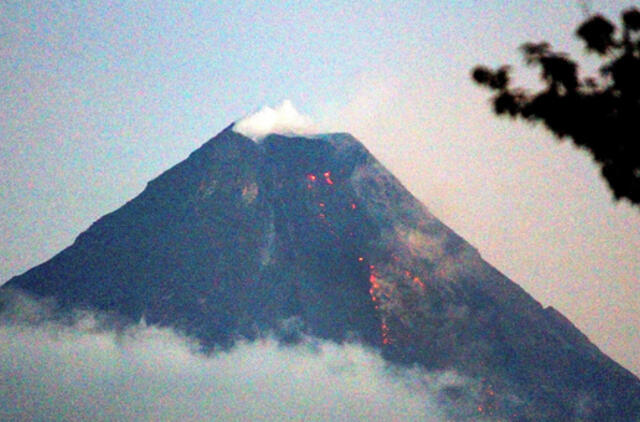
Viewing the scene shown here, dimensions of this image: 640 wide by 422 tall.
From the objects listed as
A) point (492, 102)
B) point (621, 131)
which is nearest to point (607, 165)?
point (621, 131)

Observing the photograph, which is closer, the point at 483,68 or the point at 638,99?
the point at 638,99

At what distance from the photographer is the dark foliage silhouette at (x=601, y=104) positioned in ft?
35.3

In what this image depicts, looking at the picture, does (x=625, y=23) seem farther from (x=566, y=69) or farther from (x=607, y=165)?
(x=607, y=165)

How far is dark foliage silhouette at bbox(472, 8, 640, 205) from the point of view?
1077 centimetres

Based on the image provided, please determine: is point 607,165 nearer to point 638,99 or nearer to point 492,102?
point 638,99

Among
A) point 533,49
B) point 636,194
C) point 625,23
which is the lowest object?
point 636,194

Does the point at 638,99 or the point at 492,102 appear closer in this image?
the point at 638,99

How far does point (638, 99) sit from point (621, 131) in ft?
1.78

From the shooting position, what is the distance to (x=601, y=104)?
36.0 feet

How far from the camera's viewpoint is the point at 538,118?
447 inches

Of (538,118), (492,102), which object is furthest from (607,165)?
(492,102)

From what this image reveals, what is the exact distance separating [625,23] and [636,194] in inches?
104

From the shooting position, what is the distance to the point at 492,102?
37.6 ft

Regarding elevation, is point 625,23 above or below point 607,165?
above
